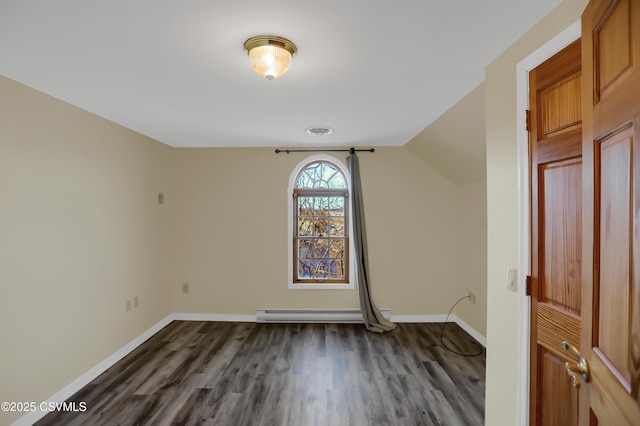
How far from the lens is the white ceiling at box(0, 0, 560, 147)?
4.42 ft

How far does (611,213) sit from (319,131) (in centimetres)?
288

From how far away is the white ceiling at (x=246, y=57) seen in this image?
1347 mm

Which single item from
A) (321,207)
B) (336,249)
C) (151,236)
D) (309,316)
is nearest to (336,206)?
(321,207)

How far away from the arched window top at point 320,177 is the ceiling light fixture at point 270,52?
107 inches

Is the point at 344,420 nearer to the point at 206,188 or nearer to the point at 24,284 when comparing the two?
the point at 24,284

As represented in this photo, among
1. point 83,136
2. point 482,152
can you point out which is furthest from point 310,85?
point 83,136

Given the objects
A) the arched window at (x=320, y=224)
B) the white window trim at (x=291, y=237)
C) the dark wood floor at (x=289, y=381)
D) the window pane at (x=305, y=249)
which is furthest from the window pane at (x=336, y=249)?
the dark wood floor at (x=289, y=381)

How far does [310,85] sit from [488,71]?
1.12 meters

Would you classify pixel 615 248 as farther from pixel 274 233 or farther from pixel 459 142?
pixel 274 233

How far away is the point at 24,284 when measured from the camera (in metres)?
2.16

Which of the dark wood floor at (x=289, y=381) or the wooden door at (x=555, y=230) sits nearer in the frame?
the wooden door at (x=555, y=230)

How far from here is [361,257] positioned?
A: 13.4ft

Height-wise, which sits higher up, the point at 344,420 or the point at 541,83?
the point at 541,83

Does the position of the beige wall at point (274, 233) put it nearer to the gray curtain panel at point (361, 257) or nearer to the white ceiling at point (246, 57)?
the gray curtain panel at point (361, 257)
